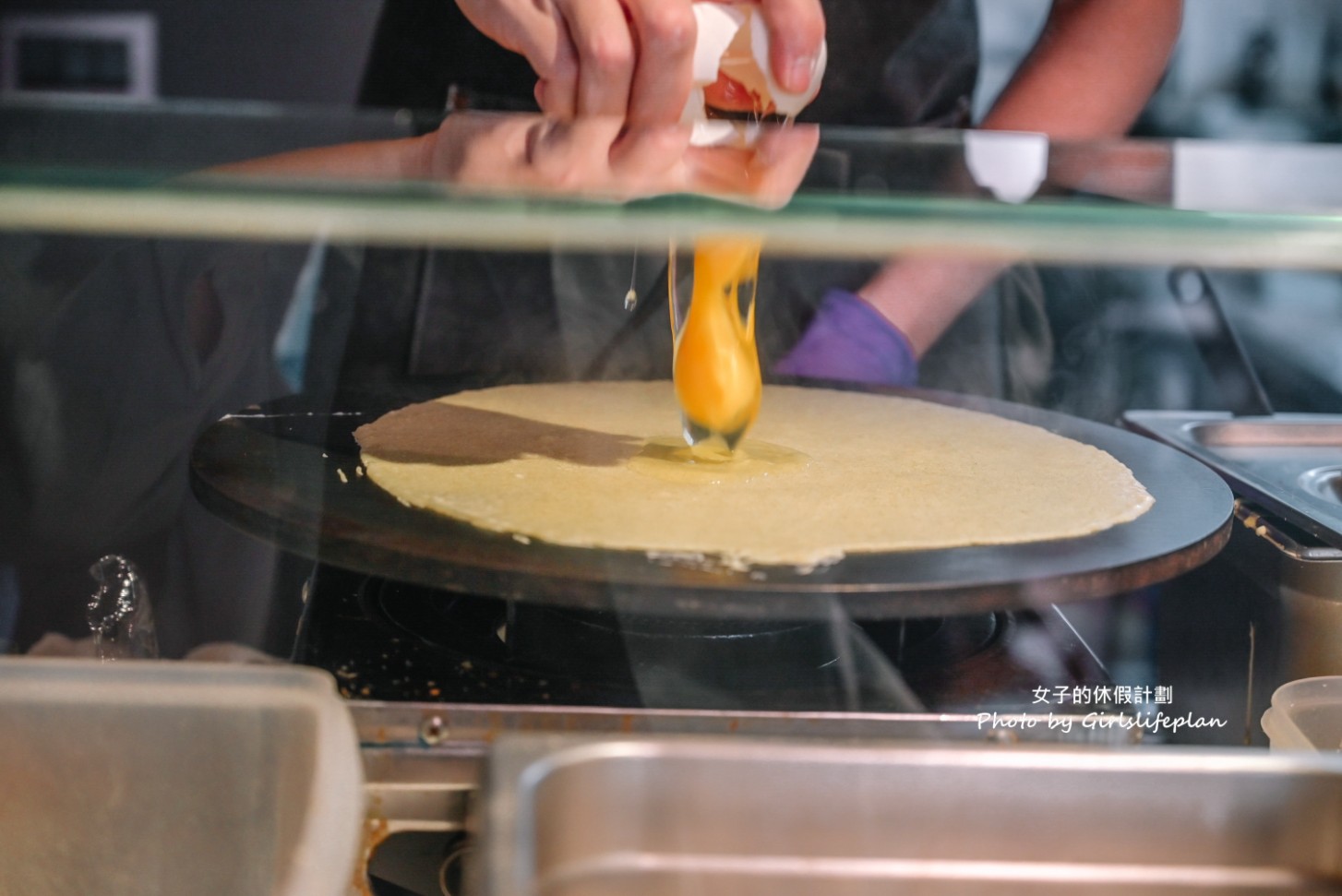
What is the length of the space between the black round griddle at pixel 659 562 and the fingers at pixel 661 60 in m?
0.25

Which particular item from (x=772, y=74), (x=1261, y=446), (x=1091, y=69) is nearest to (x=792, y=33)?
(x=772, y=74)

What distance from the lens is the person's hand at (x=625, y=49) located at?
0.64 metres

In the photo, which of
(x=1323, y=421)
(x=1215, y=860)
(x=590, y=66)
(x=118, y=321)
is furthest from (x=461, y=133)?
(x=1323, y=421)

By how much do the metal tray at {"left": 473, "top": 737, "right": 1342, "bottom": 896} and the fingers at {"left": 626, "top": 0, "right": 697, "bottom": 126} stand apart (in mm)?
346

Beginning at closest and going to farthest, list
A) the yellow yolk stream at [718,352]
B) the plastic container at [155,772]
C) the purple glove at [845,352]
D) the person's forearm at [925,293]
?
the plastic container at [155,772] < the yellow yolk stream at [718,352] < the person's forearm at [925,293] < the purple glove at [845,352]

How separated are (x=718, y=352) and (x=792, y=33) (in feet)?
0.70

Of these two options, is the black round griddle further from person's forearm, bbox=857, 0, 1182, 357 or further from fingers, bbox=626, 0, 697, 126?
person's forearm, bbox=857, 0, 1182, 357

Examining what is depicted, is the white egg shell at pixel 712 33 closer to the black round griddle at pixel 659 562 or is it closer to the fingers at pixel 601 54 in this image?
the fingers at pixel 601 54

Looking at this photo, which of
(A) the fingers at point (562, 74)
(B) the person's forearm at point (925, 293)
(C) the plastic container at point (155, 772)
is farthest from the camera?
(B) the person's forearm at point (925, 293)

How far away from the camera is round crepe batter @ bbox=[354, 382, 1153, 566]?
2.30 ft

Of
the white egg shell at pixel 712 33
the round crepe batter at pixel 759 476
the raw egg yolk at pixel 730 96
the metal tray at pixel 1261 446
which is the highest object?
the white egg shell at pixel 712 33

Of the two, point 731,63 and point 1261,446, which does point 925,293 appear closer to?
point 1261,446

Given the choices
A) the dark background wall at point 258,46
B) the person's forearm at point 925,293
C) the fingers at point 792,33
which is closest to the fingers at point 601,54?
the fingers at point 792,33

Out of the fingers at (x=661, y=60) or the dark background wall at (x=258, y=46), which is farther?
the dark background wall at (x=258, y=46)
